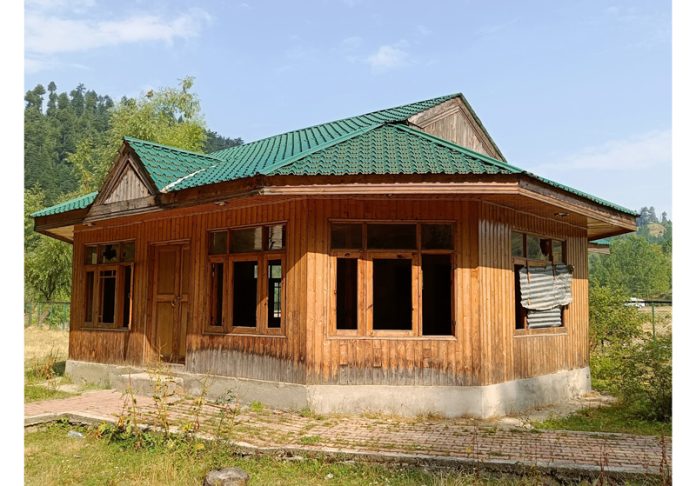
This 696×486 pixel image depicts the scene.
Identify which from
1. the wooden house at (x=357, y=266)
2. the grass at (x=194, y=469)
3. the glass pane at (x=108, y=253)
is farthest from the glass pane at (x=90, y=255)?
the grass at (x=194, y=469)

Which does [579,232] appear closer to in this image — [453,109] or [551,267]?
[551,267]

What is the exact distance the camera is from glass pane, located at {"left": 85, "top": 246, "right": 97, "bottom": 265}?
1343 centimetres

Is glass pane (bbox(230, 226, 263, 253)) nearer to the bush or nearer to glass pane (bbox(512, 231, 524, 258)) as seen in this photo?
glass pane (bbox(512, 231, 524, 258))

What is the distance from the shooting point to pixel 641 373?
31.3ft

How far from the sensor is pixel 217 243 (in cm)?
1061

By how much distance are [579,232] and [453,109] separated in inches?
147

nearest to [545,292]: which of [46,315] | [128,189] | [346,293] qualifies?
[346,293]

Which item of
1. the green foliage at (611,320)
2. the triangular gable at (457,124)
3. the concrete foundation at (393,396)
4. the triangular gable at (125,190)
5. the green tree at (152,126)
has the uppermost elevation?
the green tree at (152,126)

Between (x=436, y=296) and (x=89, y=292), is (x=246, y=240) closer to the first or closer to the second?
(x=436, y=296)

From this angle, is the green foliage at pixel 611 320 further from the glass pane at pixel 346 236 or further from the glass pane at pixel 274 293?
the glass pane at pixel 274 293

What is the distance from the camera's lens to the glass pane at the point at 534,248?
10562 millimetres

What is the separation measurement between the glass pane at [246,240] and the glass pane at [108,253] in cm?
396

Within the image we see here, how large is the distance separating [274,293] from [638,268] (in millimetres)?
79493

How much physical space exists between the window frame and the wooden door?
635 mm
